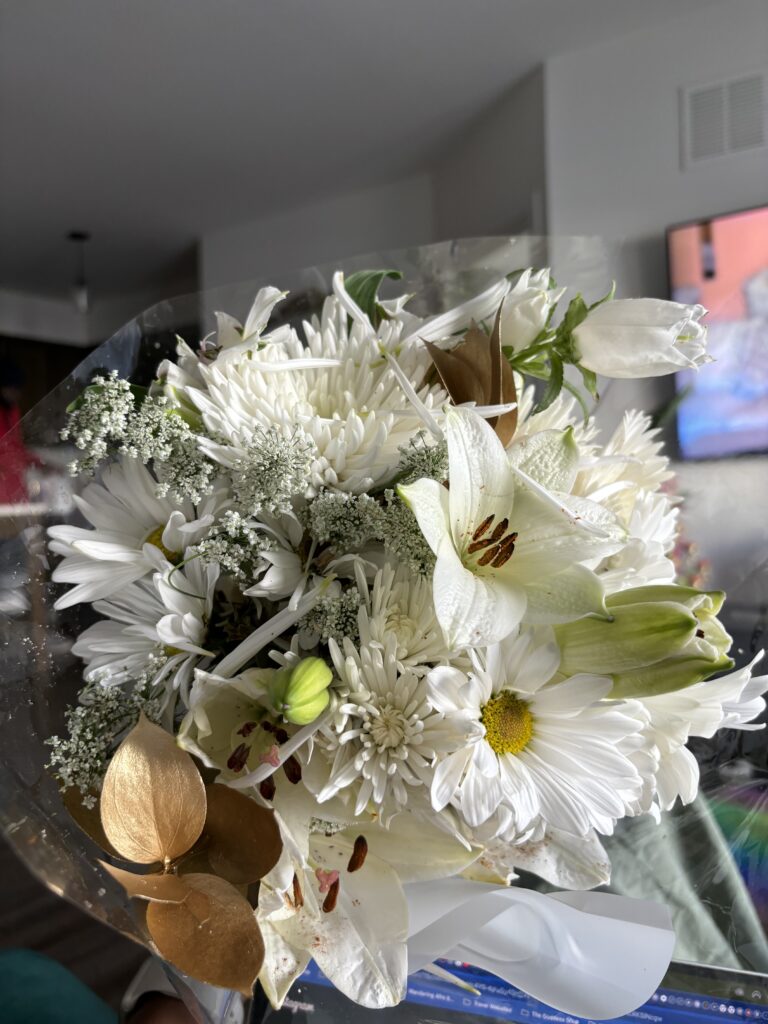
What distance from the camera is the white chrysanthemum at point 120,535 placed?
1.49ft

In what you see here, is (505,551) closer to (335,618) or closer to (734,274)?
(335,618)

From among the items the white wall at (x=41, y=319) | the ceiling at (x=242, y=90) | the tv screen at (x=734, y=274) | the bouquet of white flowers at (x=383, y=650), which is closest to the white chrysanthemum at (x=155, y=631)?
the bouquet of white flowers at (x=383, y=650)

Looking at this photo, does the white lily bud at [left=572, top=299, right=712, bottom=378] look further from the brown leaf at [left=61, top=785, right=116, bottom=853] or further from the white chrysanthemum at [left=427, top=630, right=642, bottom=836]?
the brown leaf at [left=61, top=785, right=116, bottom=853]

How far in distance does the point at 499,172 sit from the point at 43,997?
344 centimetres

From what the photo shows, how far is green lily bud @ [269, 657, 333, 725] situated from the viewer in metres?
0.37

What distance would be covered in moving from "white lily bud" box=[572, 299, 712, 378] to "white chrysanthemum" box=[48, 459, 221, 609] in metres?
0.25

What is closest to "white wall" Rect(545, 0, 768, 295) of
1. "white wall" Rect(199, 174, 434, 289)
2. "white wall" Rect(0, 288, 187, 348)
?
"white wall" Rect(199, 174, 434, 289)

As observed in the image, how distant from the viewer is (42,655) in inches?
19.4

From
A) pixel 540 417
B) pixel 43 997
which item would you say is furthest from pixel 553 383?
pixel 43 997

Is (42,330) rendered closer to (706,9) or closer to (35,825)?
(706,9)

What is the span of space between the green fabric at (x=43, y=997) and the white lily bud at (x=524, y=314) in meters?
0.71

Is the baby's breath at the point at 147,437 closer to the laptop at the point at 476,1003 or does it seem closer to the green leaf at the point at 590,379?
the green leaf at the point at 590,379

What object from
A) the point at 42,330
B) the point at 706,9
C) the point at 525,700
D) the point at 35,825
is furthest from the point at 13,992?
the point at 42,330

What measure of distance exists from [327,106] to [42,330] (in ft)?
14.4
